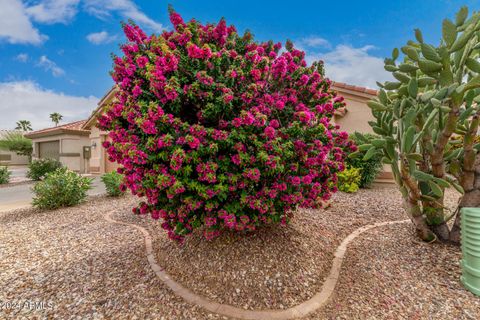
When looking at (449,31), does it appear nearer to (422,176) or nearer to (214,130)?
(422,176)

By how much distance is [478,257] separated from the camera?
2.80 metres

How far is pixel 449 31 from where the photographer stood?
283 cm

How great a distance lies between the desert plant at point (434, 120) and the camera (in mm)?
2854

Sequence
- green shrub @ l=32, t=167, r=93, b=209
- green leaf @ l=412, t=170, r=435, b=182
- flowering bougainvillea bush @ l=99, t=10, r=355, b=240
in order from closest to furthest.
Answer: flowering bougainvillea bush @ l=99, t=10, r=355, b=240
green leaf @ l=412, t=170, r=435, b=182
green shrub @ l=32, t=167, r=93, b=209

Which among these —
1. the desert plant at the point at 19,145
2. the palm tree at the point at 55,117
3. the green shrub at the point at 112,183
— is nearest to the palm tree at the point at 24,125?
the palm tree at the point at 55,117

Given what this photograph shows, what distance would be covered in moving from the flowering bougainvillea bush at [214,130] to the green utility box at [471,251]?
5.12ft

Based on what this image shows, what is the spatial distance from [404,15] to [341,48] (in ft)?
5.70

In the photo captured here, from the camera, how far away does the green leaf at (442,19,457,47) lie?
281cm

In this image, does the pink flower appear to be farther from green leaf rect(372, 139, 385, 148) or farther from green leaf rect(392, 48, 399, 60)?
green leaf rect(392, 48, 399, 60)

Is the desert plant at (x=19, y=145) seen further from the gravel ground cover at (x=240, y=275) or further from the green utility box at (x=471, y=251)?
the green utility box at (x=471, y=251)

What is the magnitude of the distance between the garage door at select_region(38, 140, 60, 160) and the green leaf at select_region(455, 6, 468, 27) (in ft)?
77.2

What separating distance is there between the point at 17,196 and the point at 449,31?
14.5 metres

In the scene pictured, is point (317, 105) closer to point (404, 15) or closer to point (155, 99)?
point (155, 99)

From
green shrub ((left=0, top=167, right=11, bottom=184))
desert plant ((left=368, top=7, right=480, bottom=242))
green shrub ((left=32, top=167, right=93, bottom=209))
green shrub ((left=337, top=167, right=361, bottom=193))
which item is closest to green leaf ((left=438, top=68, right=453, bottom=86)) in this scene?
desert plant ((left=368, top=7, right=480, bottom=242))
